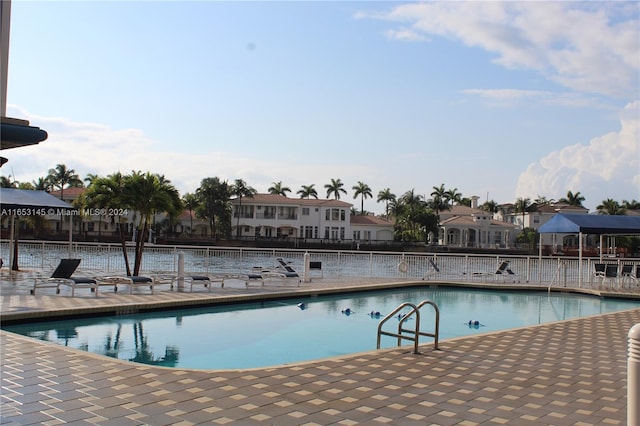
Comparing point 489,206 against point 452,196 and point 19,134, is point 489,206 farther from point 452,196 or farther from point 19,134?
point 19,134

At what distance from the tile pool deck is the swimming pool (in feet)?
4.34

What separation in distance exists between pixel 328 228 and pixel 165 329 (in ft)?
177

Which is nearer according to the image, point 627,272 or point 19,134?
point 19,134

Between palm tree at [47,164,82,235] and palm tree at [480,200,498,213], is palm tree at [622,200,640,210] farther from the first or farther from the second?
palm tree at [47,164,82,235]

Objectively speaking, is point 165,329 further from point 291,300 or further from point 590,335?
point 590,335

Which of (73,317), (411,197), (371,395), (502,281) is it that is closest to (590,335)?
(371,395)

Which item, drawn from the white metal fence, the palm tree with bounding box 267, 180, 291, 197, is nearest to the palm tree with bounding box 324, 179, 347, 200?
the palm tree with bounding box 267, 180, 291, 197

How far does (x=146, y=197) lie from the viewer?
15859mm

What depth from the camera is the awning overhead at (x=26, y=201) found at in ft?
46.0

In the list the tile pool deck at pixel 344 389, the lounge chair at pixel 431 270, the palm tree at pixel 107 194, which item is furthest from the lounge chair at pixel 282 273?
the tile pool deck at pixel 344 389

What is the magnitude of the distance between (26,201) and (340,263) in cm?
1038

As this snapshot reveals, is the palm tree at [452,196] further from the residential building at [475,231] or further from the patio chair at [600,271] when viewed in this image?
the patio chair at [600,271]

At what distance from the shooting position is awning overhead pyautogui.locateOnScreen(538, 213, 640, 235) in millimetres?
18016

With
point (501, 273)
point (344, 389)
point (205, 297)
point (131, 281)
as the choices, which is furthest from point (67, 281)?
point (501, 273)
